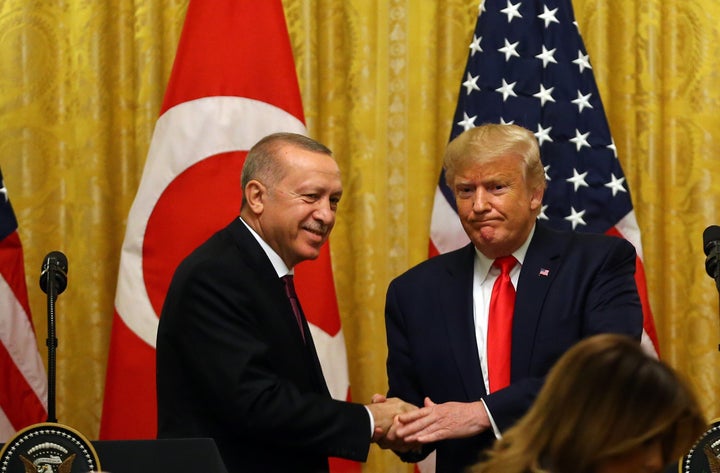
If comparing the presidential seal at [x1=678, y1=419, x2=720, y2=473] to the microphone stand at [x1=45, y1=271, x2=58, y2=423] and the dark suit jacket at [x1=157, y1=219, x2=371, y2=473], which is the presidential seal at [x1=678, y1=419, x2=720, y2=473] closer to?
the dark suit jacket at [x1=157, y1=219, x2=371, y2=473]

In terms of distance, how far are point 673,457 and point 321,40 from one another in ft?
12.2

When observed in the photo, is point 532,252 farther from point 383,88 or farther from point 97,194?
point 97,194

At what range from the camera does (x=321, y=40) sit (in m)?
5.39

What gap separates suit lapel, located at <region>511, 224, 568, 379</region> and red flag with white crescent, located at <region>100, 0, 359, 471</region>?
1.17m

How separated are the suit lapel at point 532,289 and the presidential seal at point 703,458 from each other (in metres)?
0.77

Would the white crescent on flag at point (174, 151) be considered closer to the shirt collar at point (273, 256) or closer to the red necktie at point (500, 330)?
the shirt collar at point (273, 256)

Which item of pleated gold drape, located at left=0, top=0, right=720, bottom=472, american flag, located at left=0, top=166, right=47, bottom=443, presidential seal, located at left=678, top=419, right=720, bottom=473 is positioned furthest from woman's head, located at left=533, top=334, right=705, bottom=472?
pleated gold drape, located at left=0, top=0, right=720, bottom=472

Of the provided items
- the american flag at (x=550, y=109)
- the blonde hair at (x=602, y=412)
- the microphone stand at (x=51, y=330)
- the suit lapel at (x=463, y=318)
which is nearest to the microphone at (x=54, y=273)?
the microphone stand at (x=51, y=330)

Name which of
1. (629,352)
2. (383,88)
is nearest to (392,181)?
(383,88)

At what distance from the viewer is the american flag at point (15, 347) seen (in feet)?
15.1

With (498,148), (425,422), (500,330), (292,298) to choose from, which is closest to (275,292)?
(292,298)

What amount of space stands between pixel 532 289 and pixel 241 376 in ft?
3.49

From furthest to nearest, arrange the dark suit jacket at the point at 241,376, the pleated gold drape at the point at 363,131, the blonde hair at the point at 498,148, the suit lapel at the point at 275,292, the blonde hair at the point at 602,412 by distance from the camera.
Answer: the pleated gold drape at the point at 363,131 → the blonde hair at the point at 498,148 → the suit lapel at the point at 275,292 → the dark suit jacket at the point at 241,376 → the blonde hair at the point at 602,412

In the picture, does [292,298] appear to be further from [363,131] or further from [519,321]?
[363,131]
